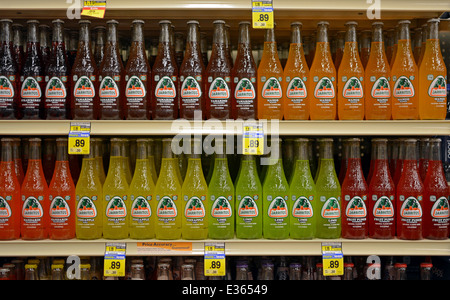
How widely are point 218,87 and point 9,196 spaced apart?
1130 mm

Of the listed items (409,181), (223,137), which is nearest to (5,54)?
(223,137)

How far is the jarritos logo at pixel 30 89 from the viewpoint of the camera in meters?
2.05

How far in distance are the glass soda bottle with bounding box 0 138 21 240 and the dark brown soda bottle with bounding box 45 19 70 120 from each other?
27 centimetres

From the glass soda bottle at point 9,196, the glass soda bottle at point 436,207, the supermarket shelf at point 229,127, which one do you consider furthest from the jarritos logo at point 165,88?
the glass soda bottle at point 436,207

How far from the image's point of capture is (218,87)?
2.02m

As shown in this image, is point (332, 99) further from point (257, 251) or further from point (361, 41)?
point (257, 251)

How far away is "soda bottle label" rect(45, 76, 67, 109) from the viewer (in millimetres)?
2041

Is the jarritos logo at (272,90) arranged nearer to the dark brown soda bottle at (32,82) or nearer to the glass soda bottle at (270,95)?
the glass soda bottle at (270,95)

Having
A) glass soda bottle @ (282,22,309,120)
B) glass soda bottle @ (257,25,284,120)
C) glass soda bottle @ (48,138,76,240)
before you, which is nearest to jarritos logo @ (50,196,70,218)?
glass soda bottle @ (48,138,76,240)

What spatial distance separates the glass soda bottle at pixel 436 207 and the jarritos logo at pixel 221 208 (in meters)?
0.95

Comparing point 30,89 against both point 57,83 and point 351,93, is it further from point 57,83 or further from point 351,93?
point 351,93

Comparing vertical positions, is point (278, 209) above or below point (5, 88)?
below

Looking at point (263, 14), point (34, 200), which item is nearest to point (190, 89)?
point (263, 14)

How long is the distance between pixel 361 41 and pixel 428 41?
1.15ft
